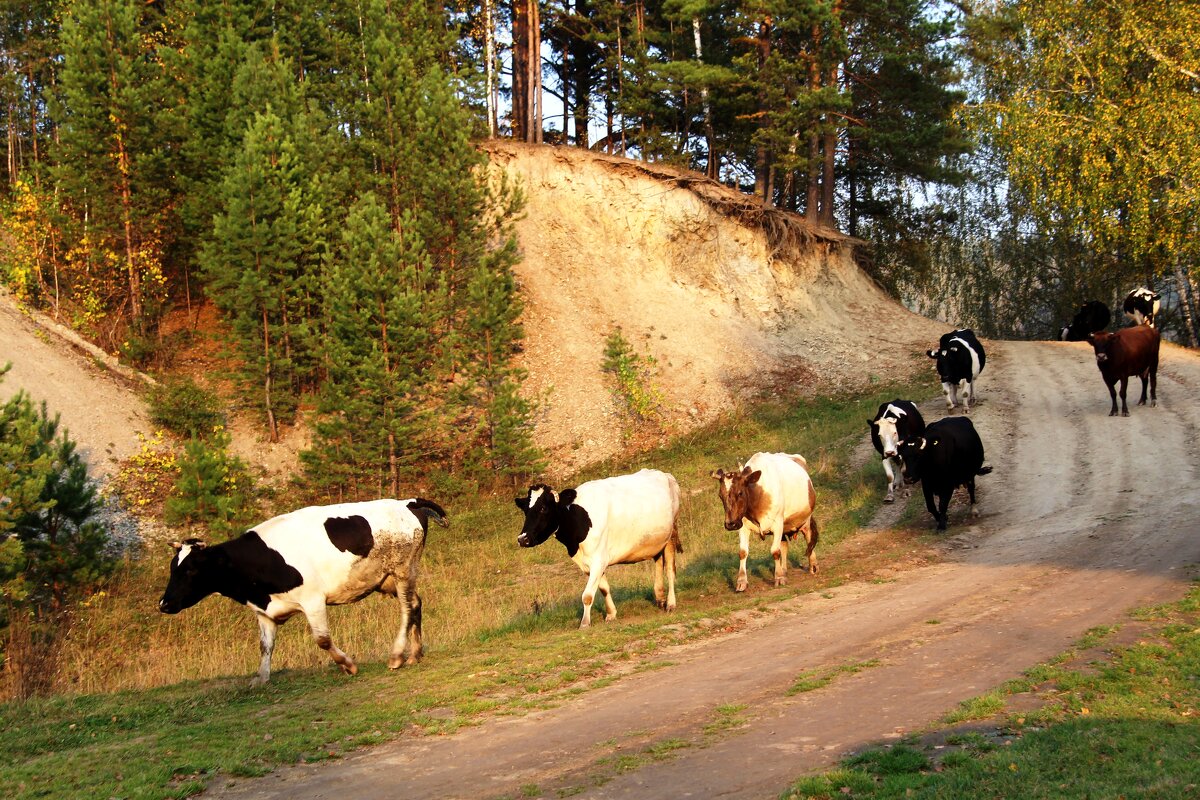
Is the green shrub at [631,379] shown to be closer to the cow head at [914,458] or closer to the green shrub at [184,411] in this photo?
the green shrub at [184,411]

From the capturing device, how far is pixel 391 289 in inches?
1121

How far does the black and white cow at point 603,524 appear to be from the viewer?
13898 millimetres

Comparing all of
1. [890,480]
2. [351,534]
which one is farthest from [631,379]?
[351,534]

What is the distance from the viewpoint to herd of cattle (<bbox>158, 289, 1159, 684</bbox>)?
12.1 meters

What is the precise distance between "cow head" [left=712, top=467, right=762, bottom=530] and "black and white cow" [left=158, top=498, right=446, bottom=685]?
529 centimetres

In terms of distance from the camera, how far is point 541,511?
45.4 feet

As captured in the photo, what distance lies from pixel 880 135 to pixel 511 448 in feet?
75.5

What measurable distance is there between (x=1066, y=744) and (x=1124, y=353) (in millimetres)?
22197

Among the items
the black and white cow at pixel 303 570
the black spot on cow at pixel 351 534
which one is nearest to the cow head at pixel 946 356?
the black and white cow at pixel 303 570

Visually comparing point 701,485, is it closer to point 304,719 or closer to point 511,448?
point 511,448

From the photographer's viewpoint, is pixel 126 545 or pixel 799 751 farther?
pixel 126 545

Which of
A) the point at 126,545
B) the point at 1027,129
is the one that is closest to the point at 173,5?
the point at 126,545

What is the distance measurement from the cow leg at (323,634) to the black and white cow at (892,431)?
14.8 metres

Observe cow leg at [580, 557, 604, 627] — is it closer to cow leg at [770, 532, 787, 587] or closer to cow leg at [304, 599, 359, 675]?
→ cow leg at [304, 599, 359, 675]
